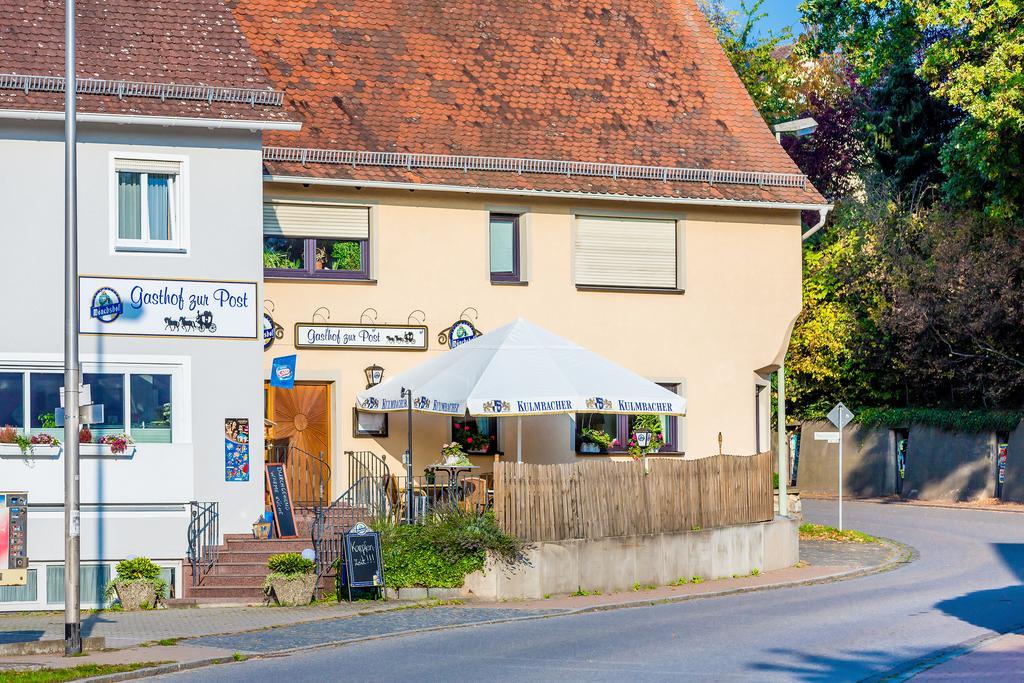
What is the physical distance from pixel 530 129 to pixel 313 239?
187 inches

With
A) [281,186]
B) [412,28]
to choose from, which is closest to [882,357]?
[412,28]

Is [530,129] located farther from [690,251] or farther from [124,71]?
[124,71]

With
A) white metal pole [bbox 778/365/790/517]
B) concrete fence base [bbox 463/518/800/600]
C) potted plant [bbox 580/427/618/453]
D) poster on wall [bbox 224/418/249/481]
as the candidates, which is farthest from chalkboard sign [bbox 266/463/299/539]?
white metal pole [bbox 778/365/790/517]

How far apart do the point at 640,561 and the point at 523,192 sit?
→ 689 centimetres

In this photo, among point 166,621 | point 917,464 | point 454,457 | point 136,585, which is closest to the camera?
point 166,621

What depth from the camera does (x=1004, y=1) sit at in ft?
117

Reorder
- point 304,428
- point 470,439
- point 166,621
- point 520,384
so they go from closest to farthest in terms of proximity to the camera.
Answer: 1. point 166,621
2. point 520,384
3. point 304,428
4. point 470,439

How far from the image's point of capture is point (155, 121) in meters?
21.1

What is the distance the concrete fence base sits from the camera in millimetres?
21469

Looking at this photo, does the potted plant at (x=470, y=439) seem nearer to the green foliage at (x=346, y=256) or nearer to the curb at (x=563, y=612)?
the green foliage at (x=346, y=256)

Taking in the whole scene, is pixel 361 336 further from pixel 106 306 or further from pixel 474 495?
pixel 106 306

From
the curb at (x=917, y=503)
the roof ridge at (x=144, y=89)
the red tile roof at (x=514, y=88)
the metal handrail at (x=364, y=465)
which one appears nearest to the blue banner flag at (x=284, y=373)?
the metal handrail at (x=364, y=465)

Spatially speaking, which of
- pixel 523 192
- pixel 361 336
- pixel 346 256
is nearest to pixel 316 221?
pixel 346 256

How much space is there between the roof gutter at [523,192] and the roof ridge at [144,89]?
9.41ft
